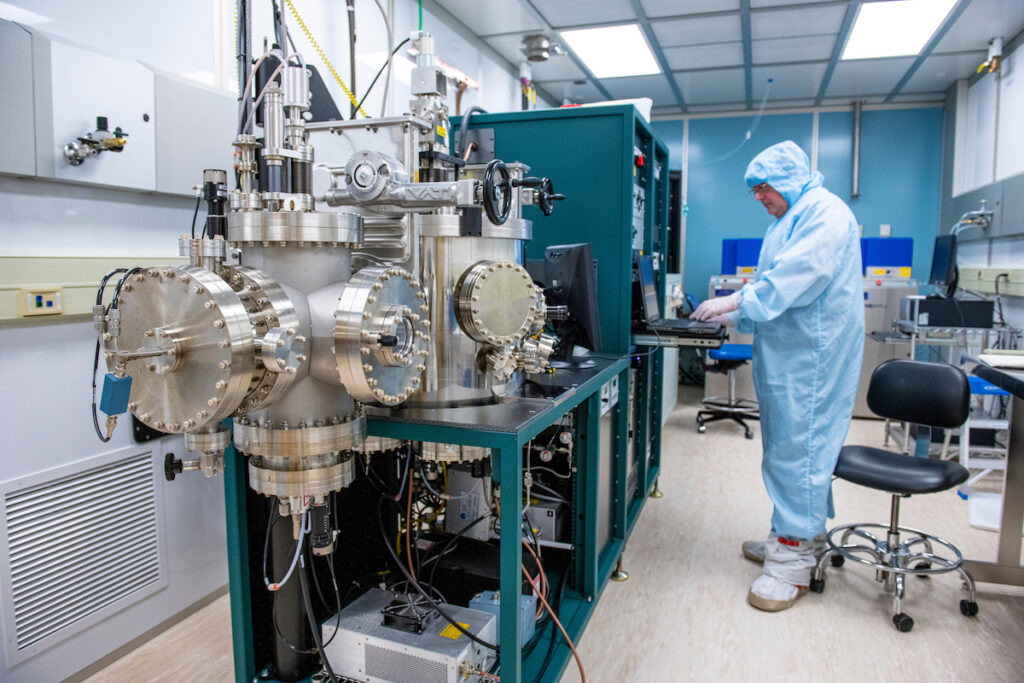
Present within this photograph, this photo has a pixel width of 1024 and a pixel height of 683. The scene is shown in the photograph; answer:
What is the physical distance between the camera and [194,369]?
0.96 m

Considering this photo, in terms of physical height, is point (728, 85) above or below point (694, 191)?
above

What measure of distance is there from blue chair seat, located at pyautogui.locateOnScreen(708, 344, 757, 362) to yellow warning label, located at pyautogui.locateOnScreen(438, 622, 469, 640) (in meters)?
3.27

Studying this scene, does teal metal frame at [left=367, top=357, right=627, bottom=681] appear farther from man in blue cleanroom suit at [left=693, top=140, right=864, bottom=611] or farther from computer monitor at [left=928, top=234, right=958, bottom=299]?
computer monitor at [left=928, top=234, right=958, bottom=299]

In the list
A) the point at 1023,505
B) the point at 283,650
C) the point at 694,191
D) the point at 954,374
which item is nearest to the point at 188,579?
the point at 283,650

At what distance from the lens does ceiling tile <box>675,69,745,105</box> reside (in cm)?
471

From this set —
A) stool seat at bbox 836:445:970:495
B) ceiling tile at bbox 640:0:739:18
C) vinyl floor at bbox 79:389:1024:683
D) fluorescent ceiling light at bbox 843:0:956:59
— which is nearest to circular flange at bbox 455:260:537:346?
vinyl floor at bbox 79:389:1024:683

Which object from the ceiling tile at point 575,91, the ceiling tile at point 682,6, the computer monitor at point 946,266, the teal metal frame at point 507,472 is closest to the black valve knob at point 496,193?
the teal metal frame at point 507,472

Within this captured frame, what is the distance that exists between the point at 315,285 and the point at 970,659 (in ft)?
6.30

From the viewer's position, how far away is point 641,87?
503cm

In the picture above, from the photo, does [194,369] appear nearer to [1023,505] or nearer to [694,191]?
[1023,505]

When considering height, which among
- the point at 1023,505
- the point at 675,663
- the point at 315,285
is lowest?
the point at 675,663

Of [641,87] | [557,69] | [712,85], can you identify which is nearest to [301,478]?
[557,69]

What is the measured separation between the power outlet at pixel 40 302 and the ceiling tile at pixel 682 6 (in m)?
2.88

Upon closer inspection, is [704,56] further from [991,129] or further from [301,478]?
[301,478]
